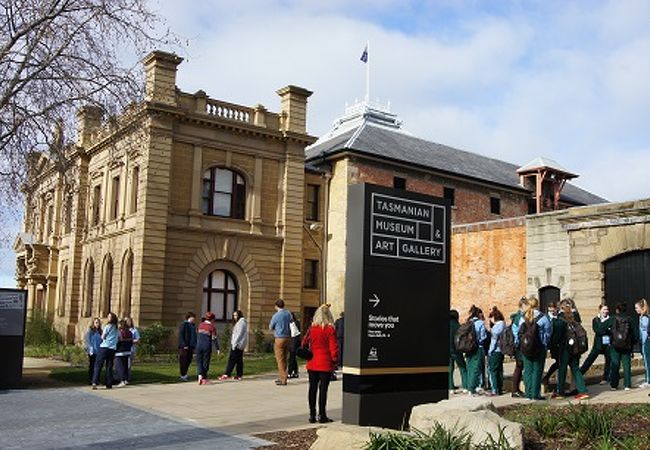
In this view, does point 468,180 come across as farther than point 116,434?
Yes

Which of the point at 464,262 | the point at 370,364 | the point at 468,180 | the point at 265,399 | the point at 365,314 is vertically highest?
the point at 468,180

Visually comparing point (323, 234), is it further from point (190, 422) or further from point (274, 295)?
point (190, 422)

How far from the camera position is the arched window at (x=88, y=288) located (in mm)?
37000

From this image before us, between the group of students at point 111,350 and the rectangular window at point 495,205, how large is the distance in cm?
2720

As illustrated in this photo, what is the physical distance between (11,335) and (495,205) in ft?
99.8

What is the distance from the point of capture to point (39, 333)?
35.5m

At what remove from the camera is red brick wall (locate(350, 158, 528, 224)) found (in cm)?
3581

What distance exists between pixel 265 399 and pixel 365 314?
5.71 metres

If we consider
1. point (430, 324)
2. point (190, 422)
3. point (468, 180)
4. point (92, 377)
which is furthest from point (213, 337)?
point (468, 180)

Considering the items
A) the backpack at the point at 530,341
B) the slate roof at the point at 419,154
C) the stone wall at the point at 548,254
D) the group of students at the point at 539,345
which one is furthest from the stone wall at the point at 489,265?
the backpack at the point at 530,341

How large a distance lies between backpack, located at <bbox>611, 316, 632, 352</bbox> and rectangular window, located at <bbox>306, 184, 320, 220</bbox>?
23.3 m

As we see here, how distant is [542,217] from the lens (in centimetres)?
2414

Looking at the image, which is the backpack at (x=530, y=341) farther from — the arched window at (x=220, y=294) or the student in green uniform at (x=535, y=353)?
the arched window at (x=220, y=294)

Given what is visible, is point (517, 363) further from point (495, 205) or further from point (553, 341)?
point (495, 205)
